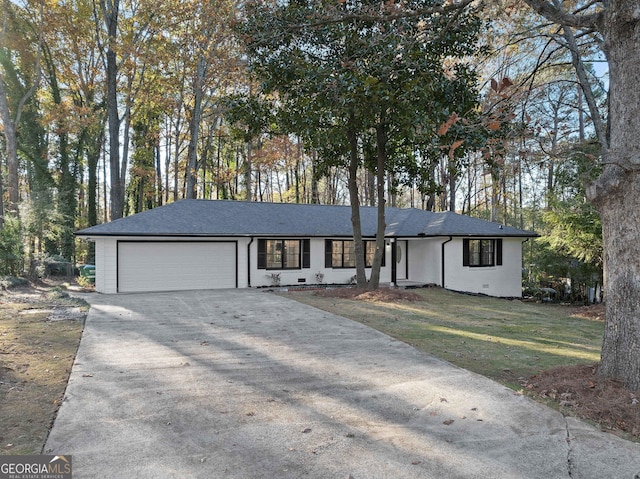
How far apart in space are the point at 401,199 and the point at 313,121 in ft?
93.9

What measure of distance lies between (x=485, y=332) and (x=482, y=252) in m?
9.96

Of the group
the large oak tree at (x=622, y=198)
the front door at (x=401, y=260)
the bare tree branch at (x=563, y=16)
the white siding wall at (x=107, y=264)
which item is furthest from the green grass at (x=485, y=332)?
the white siding wall at (x=107, y=264)

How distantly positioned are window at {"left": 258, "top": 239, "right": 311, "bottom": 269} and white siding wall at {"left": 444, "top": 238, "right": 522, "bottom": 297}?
5.88m

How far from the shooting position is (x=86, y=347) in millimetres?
6707

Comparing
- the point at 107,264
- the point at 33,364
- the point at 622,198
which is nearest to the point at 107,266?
the point at 107,264

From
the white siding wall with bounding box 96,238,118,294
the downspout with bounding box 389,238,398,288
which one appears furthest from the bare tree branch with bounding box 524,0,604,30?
the downspout with bounding box 389,238,398,288

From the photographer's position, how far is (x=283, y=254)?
16891 millimetres

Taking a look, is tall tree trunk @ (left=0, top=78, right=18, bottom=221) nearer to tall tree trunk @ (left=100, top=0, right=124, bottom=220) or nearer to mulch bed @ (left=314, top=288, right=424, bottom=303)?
tall tree trunk @ (left=100, top=0, right=124, bottom=220)

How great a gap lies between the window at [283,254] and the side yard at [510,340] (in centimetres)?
228

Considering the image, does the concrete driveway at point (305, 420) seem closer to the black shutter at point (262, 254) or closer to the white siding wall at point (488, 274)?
the black shutter at point (262, 254)

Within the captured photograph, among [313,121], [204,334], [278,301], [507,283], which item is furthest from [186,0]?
[507,283]

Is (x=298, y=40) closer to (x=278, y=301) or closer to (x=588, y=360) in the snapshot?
(x=278, y=301)

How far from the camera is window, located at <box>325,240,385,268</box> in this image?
1759 cm

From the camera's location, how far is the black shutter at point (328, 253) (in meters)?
17.5
